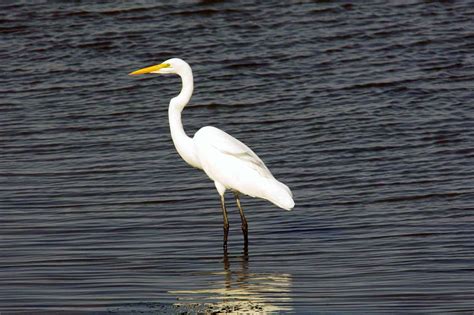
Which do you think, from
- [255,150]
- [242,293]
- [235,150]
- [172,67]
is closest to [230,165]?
[235,150]

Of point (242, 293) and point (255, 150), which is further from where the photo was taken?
point (255, 150)

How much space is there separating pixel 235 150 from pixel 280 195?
0.66 metres

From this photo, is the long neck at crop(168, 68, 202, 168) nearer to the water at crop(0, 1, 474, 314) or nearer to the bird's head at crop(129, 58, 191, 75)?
the bird's head at crop(129, 58, 191, 75)

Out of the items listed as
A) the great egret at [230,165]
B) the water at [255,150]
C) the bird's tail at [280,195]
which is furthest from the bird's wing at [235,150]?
the water at [255,150]

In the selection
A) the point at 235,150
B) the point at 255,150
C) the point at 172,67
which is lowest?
the point at 255,150

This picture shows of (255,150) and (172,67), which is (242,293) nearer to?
(172,67)

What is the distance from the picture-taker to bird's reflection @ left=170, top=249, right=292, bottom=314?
21.0ft

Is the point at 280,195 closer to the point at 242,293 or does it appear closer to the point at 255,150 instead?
the point at 242,293

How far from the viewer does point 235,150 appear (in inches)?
346

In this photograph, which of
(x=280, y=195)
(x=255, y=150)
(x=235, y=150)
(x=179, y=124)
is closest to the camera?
(x=280, y=195)

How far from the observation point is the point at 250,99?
13406mm

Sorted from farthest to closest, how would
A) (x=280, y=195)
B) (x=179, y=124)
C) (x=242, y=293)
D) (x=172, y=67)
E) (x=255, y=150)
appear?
(x=255, y=150) → (x=172, y=67) → (x=179, y=124) → (x=280, y=195) → (x=242, y=293)

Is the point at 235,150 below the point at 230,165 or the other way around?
the other way around

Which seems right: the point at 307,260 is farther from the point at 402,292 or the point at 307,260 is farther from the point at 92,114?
the point at 92,114
